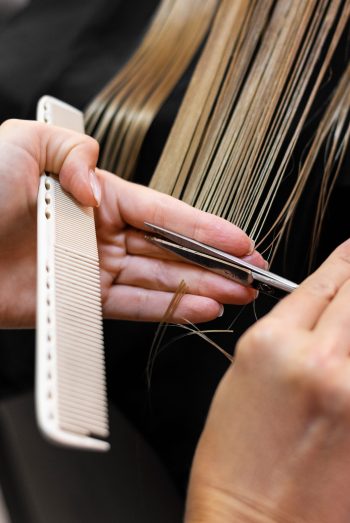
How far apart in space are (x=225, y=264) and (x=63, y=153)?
0.78ft

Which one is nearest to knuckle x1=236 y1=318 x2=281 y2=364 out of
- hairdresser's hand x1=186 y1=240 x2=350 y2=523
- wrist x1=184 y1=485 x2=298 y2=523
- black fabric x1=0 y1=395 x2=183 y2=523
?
hairdresser's hand x1=186 y1=240 x2=350 y2=523

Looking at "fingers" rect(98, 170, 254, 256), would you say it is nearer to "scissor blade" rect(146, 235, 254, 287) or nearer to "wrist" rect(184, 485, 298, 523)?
"scissor blade" rect(146, 235, 254, 287)

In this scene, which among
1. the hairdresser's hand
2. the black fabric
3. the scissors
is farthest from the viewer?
the black fabric

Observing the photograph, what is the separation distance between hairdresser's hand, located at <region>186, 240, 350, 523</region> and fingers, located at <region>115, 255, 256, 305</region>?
0.14 metres

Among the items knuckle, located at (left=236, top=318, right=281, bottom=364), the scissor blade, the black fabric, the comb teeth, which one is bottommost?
the black fabric

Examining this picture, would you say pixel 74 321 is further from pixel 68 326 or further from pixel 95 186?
pixel 95 186

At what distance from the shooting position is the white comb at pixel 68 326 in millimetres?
453

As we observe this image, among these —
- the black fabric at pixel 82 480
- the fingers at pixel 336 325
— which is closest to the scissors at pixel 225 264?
the fingers at pixel 336 325

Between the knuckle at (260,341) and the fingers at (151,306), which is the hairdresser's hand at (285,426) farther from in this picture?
the fingers at (151,306)

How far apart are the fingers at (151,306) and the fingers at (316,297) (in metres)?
0.15

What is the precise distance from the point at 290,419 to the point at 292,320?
0.08 m

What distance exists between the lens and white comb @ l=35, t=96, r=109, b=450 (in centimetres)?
45

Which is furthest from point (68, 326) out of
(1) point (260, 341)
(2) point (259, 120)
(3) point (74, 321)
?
(2) point (259, 120)

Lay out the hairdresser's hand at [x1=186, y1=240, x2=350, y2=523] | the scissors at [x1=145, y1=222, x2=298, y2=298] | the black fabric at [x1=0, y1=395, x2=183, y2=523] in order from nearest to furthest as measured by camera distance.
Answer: the hairdresser's hand at [x1=186, y1=240, x2=350, y2=523]
the scissors at [x1=145, y1=222, x2=298, y2=298]
the black fabric at [x1=0, y1=395, x2=183, y2=523]
